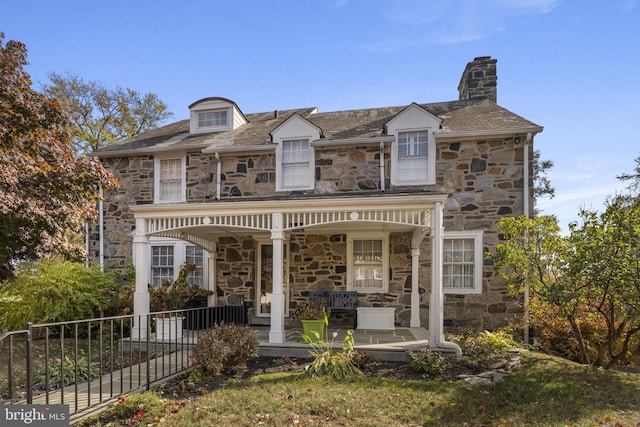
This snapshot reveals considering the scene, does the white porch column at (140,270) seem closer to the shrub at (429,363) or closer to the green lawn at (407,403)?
the green lawn at (407,403)

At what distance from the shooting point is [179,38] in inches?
321

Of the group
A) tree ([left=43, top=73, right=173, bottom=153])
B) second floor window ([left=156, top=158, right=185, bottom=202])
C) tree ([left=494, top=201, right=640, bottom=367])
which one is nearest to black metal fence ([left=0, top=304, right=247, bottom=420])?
second floor window ([left=156, top=158, right=185, bottom=202])

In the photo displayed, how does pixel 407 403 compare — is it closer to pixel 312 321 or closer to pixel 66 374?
pixel 312 321

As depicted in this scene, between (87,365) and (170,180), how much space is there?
20.2ft

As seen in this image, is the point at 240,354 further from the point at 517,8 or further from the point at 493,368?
the point at 517,8

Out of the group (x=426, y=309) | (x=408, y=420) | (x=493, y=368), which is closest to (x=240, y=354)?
(x=408, y=420)

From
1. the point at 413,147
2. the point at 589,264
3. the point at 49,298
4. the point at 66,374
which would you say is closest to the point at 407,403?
the point at 589,264

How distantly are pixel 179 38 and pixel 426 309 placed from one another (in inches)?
344

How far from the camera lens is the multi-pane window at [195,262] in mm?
10805

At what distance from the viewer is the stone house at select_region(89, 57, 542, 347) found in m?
9.09

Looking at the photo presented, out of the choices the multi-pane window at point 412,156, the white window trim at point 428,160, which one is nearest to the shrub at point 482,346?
the white window trim at point 428,160

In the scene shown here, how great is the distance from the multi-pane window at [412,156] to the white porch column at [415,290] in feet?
6.59

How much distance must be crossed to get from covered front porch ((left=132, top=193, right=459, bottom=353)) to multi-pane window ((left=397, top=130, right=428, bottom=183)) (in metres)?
1.52

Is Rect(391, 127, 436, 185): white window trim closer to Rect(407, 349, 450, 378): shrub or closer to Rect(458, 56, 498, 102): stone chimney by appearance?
Rect(458, 56, 498, 102): stone chimney
